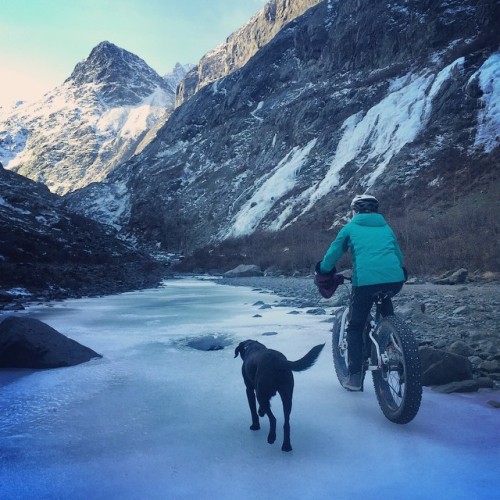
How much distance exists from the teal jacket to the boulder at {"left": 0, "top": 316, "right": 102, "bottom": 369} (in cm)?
345

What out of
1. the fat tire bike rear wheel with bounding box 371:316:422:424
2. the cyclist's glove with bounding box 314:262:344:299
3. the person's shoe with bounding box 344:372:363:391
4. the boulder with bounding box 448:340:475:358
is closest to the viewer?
the fat tire bike rear wheel with bounding box 371:316:422:424

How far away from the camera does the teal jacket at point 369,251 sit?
140 inches

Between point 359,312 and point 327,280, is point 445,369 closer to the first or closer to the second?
point 359,312

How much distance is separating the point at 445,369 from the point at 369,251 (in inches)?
61.4

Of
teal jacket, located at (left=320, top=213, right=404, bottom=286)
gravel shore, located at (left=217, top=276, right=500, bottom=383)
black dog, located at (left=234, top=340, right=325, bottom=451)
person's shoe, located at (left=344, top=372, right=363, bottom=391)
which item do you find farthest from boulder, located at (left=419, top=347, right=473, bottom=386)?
black dog, located at (left=234, top=340, right=325, bottom=451)

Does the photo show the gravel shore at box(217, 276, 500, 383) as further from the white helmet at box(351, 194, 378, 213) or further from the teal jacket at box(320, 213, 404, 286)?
the white helmet at box(351, 194, 378, 213)

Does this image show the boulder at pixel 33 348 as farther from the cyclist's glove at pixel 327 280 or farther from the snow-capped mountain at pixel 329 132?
the snow-capped mountain at pixel 329 132

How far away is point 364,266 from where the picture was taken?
3.59 metres

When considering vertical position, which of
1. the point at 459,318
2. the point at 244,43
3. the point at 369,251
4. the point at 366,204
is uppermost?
the point at 244,43

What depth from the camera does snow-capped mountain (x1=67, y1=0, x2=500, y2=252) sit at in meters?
28.7

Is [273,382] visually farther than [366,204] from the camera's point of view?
No

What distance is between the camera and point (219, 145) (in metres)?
66.5

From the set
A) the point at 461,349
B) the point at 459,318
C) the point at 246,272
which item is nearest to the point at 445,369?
the point at 461,349

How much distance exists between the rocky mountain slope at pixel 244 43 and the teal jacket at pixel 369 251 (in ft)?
342
